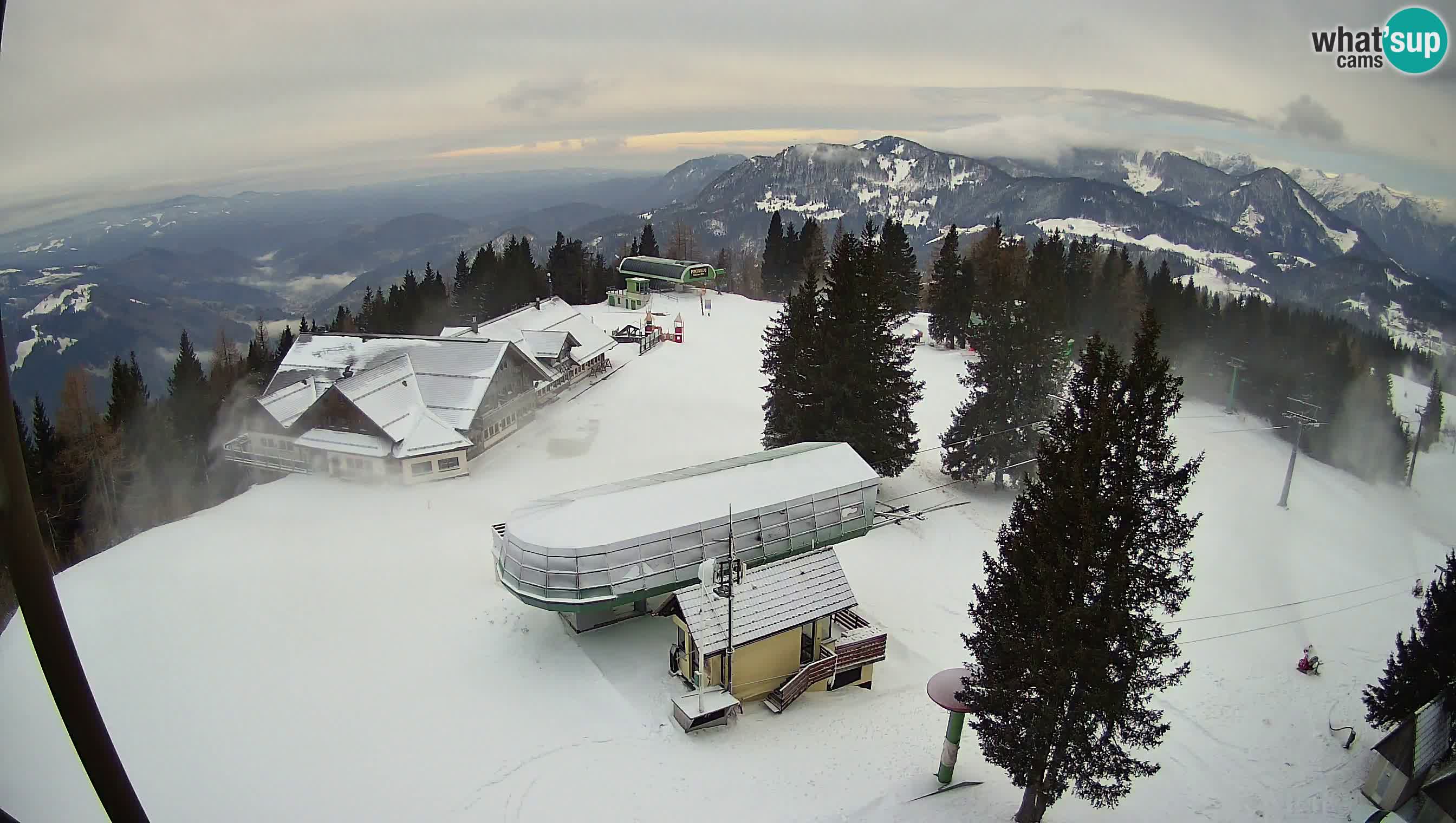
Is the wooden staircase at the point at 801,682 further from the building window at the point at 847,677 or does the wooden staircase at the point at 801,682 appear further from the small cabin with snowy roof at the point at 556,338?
the small cabin with snowy roof at the point at 556,338

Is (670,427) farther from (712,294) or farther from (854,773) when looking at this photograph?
(712,294)

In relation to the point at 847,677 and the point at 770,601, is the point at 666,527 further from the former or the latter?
the point at 847,677

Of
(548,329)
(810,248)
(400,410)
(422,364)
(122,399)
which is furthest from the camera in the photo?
(810,248)

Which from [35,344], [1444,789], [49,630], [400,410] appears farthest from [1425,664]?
[400,410]

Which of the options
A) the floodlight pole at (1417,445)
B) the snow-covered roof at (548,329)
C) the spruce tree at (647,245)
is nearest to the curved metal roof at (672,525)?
the floodlight pole at (1417,445)

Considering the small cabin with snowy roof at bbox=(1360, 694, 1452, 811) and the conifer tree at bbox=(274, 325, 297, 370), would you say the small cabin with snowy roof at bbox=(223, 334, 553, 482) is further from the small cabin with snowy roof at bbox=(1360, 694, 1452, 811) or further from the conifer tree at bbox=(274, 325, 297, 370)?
the small cabin with snowy roof at bbox=(1360, 694, 1452, 811)

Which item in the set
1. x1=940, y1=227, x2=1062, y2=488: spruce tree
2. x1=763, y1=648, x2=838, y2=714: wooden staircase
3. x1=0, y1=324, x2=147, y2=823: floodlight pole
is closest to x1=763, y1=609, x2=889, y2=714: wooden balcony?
x1=763, y1=648, x2=838, y2=714: wooden staircase
